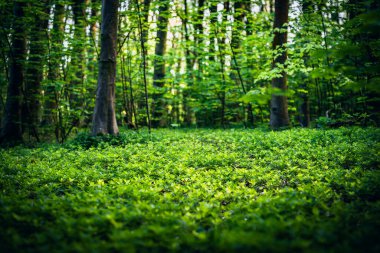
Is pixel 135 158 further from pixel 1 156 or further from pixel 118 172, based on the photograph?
pixel 1 156

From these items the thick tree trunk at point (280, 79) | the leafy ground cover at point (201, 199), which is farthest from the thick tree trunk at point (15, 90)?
the thick tree trunk at point (280, 79)

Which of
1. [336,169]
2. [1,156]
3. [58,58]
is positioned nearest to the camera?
[336,169]

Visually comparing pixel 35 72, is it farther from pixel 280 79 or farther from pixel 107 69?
pixel 280 79

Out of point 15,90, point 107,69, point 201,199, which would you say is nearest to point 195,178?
point 201,199

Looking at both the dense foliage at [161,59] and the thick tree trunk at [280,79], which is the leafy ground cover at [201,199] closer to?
the dense foliage at [161,59]

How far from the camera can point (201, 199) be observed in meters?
3.65

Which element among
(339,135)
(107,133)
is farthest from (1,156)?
(339,135)

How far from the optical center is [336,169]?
438cm

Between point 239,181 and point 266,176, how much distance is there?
1.65 feet

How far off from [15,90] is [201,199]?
9.05m

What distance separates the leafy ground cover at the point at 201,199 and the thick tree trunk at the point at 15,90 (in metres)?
3.11

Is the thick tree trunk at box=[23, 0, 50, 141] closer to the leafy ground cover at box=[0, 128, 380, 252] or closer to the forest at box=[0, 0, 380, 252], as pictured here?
the forest at box=[0, 0, 380, 252]

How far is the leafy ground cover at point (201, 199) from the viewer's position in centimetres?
232

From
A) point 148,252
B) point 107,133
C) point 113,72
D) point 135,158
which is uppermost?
point 113,72
